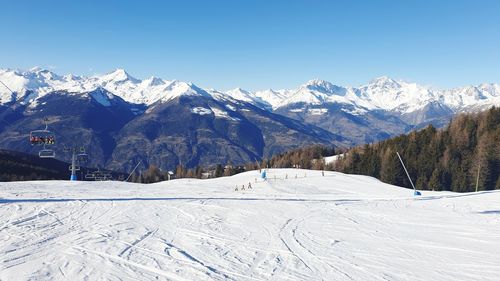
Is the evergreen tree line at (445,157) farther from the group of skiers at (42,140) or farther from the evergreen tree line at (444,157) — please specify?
the group of skiers at (42,140)

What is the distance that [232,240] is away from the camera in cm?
1708

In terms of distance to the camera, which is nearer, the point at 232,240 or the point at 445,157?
the point at 232,240

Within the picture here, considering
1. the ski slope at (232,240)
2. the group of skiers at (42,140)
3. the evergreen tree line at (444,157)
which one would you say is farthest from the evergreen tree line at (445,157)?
the group of skiers at (42,140)

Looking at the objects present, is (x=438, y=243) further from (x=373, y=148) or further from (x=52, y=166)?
(x=52, y=166)

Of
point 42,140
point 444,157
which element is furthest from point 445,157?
point 42,140

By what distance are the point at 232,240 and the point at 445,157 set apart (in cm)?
8045

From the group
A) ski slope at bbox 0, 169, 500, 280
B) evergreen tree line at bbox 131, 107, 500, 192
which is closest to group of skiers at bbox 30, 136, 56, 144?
ski slope at bbox 0, 169, 500, 280

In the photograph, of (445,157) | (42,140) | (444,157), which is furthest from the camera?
(444,157)

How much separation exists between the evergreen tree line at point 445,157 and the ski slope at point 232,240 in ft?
185

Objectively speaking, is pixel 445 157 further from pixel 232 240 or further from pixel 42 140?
Answer: pixel 232 240

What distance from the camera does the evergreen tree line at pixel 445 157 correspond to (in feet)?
258

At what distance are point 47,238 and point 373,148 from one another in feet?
312

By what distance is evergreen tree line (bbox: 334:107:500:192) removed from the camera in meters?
78.6

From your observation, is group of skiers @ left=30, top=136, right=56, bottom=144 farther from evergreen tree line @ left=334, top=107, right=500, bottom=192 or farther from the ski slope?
evergreen tree line @ left=334, top=107, right=500, bottom=192
